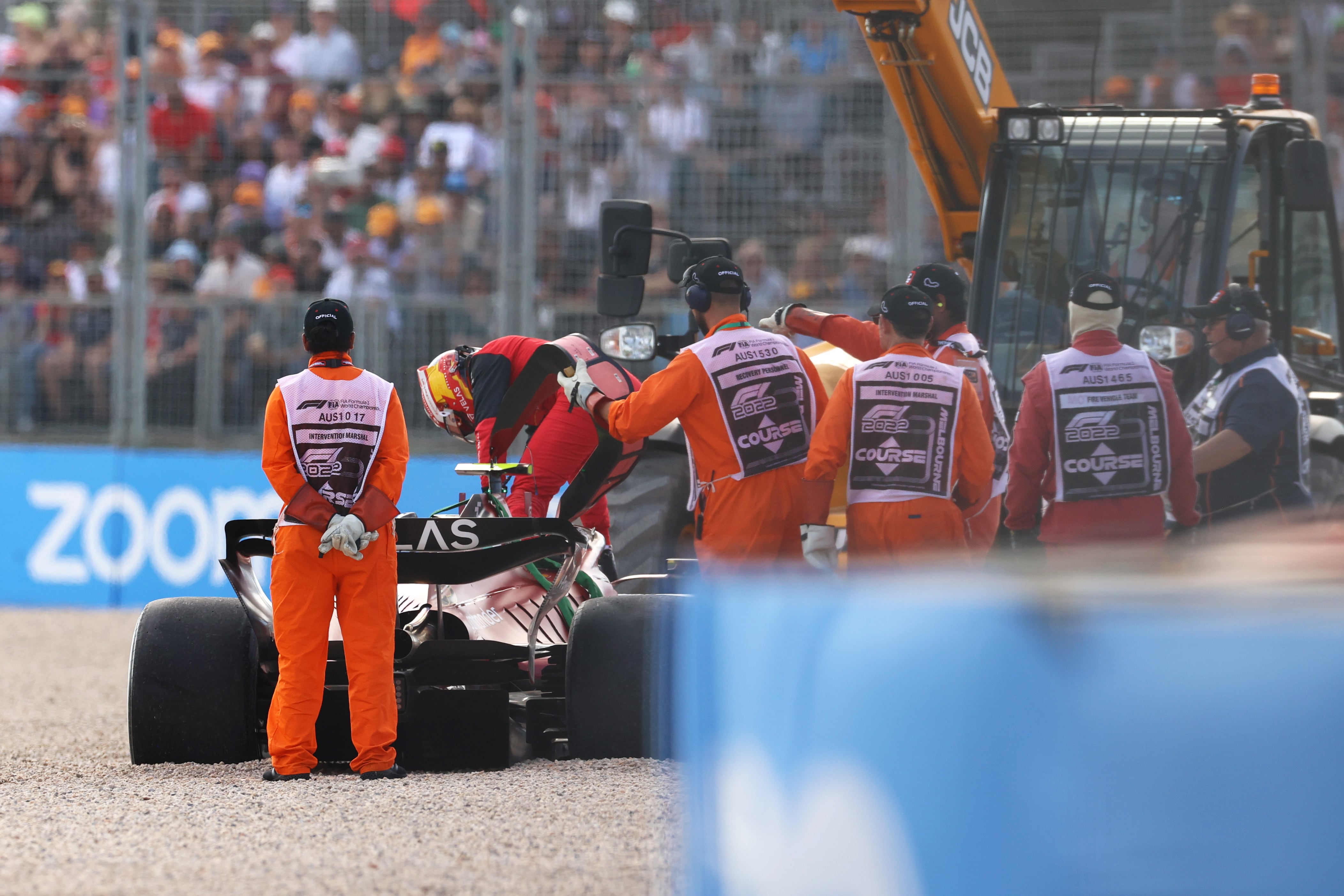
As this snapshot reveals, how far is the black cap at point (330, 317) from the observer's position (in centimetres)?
561

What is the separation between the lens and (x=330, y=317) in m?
5.62

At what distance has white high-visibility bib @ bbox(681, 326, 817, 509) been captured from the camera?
587 cm

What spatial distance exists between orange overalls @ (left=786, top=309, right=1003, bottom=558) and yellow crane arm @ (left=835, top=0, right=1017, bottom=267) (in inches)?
58.3

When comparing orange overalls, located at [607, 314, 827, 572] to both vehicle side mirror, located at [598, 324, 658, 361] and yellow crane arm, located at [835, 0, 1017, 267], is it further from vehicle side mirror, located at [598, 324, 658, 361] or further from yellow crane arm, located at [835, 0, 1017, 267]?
yellow crane arm, located at [835, 0, 1017, 267]

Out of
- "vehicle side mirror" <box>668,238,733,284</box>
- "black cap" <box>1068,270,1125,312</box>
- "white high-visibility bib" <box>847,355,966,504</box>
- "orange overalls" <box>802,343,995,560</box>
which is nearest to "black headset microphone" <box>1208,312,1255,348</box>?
"black cap" <box>1068,270,1125,312</box>

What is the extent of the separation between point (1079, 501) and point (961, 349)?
2.60 feet

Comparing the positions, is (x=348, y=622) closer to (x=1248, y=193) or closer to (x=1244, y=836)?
(x=1244, y=836)

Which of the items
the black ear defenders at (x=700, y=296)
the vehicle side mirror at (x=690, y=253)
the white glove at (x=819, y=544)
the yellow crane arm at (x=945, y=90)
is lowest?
the white glove at (x=819, y=544)

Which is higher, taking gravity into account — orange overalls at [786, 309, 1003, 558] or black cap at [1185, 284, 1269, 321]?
black cap at [1185, 284, 1269, 321]

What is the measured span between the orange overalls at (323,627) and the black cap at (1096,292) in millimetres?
2622

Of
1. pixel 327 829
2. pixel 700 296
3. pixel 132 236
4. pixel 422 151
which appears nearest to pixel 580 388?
pixel 700 296

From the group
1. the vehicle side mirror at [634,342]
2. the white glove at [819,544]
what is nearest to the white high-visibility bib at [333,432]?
the vehicle side mirror at [634,342]

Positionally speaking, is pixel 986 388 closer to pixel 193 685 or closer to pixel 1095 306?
pixel 1095 306

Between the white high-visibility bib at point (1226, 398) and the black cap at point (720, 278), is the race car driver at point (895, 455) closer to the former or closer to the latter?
the black cap at point (720, 278)
